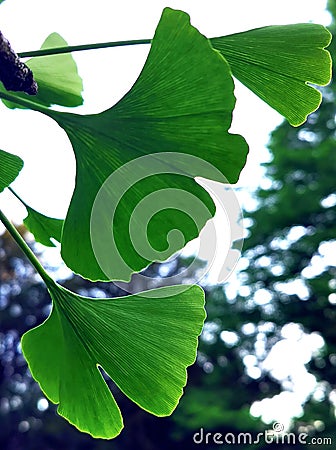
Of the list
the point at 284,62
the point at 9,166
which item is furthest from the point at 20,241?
the point at 284,62

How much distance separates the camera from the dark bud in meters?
0.22

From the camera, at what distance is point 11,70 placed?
0.23m

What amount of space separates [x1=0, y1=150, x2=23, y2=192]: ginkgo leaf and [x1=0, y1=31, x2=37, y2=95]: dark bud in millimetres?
27

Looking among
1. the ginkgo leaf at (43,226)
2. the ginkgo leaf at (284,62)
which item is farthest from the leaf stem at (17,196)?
the ginkgo leaf at (284,62)

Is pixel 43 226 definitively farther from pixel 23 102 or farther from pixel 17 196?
pixel 23 102

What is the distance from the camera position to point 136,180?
0.77 ft

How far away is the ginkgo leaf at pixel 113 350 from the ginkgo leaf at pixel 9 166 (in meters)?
0.05

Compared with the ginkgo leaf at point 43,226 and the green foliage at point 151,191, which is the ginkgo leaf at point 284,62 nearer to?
the green foliage at point 151,191

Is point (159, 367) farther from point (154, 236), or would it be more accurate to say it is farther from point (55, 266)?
point (55, 266)

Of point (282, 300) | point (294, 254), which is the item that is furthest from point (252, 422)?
point (294, 254)

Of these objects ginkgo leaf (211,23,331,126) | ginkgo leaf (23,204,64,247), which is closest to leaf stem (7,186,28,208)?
ginkgo leaf (23,204,64,247)

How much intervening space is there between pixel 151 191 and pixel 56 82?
12 cm

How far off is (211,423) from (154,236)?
16.1 feet

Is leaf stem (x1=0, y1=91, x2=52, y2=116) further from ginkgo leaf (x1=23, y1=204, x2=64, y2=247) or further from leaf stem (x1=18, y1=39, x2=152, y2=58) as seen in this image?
ginkgo leaf (x1=23, y1=204, x2=64, y2=247)
